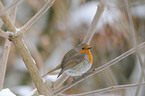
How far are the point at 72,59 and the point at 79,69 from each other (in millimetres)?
174

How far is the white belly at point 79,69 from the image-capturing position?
2.22 metres

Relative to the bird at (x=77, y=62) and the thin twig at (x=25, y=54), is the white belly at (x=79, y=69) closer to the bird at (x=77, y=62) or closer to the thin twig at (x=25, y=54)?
the bird at (x=77, y=62)

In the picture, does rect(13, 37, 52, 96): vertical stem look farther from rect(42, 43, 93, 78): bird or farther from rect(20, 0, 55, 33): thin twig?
rect(42, 43, 93, 78): bird

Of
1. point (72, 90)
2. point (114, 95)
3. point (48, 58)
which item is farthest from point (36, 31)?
point (114, 95)

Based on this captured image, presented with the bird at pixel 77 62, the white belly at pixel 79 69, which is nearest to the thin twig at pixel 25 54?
the bird at pixel 77 62

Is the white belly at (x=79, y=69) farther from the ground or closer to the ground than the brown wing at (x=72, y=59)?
closer to the ground

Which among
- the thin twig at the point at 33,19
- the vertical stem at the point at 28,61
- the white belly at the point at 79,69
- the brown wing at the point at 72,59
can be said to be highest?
the brown wing at the point at 72,59

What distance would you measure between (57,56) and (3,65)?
2915mm

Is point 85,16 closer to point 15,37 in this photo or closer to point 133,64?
point 133,64

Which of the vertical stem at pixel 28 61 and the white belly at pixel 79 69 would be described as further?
the white belly at pixel 79 69

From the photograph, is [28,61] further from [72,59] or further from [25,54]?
[72,59]

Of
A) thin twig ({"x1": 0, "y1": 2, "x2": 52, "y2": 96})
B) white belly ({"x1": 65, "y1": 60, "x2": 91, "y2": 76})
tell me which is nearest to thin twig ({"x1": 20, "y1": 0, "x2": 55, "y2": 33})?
thin twig ({"x1": 0, "y1": 2, "x2": 52, "y2": 96})

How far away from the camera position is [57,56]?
4.62m

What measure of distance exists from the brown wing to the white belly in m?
0.05
